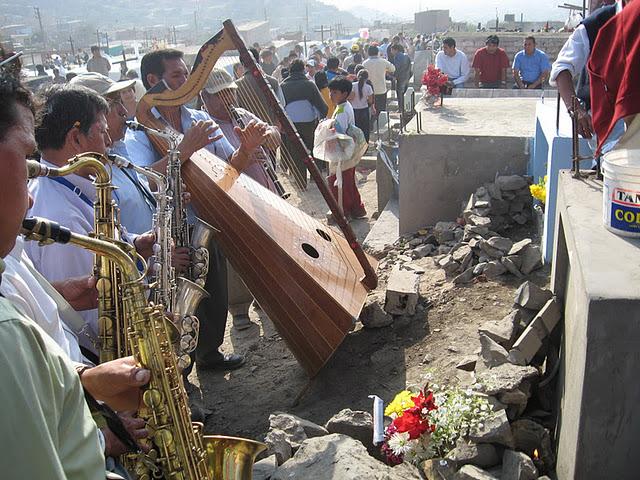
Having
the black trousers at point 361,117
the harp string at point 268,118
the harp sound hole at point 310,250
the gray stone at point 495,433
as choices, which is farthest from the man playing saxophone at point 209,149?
the black trousers at point 361,117

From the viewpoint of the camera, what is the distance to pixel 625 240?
2549mm

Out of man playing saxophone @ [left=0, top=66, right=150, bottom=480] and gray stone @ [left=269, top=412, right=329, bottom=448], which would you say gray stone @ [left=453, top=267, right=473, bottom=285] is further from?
man playing saxophone @ [left=0, top=66, right=150, bottom=480]

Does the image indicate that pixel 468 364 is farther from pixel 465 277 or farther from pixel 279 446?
pixel 465 277

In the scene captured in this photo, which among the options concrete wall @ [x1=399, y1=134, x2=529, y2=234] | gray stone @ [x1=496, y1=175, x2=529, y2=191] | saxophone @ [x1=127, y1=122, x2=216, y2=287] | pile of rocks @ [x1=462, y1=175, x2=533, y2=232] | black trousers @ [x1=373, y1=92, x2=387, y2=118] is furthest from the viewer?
black trousers @ [x1=373, y1=92, x2=387, y2=118]

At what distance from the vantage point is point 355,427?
3.12 meters

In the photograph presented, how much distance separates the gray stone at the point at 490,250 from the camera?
4906 mm

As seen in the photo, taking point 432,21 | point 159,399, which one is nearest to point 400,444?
point 159,399

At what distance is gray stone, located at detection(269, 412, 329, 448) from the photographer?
10.1 ft

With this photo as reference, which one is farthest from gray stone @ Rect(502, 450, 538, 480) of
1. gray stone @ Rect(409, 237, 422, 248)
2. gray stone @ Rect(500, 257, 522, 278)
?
gray stone @ Rect(409, 237, 422, 248)

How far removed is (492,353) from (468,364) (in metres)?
0.43

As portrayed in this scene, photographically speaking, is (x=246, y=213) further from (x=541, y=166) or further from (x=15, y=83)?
(x=541, y=166)

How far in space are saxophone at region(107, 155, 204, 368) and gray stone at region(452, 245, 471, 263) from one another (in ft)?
8.37

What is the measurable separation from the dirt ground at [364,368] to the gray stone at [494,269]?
0.27 ft

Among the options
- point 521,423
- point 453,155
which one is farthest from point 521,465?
point 453,155
